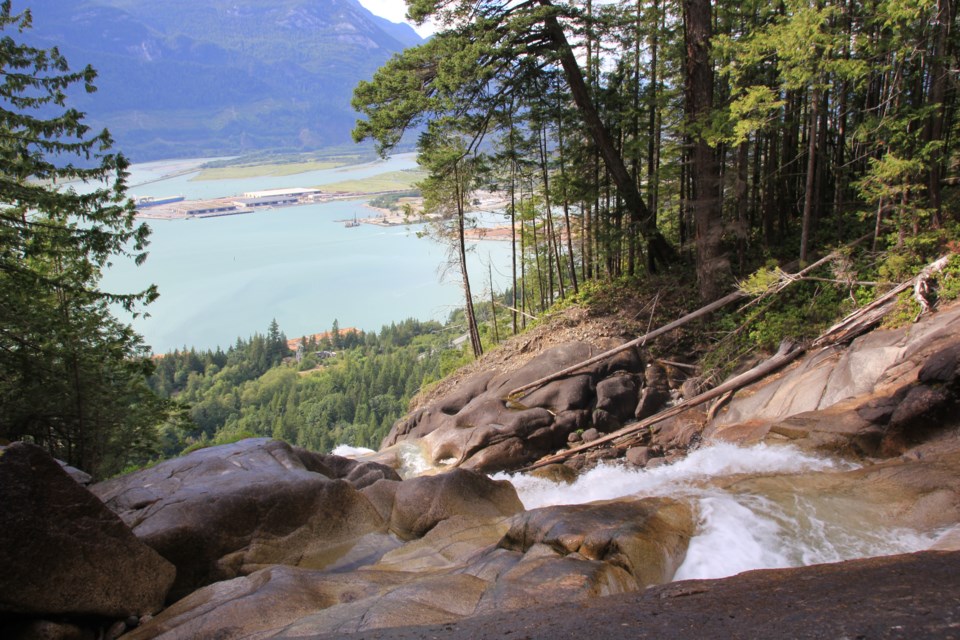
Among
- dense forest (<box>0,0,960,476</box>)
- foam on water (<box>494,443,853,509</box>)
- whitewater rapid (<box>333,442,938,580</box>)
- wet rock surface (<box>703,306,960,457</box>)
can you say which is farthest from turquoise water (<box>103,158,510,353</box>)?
whitewater rapid (<box>333,442,938,580</box>)

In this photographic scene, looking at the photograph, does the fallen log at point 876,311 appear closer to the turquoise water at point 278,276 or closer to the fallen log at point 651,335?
the fallen log at point 651,335

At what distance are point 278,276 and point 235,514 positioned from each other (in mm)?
93409

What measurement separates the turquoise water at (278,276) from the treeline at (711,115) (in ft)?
130

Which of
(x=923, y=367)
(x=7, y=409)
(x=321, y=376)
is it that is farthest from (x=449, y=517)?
(x=321, y=376)

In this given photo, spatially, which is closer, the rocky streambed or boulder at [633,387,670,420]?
the rocky streambed

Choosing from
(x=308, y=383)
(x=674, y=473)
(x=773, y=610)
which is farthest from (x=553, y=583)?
(x=308, y=383)

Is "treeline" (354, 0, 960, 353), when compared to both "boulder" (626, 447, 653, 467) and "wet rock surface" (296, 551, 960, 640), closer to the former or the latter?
"boulder" (626, 447, 653, 467)

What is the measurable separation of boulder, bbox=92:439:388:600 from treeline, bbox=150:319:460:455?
24270mm

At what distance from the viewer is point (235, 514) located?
718 cm

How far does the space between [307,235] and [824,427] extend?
122 m

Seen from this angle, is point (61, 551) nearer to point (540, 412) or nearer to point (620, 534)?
point (620, 534)

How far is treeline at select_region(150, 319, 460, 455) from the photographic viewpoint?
162ft

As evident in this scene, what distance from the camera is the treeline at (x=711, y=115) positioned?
31.9ft

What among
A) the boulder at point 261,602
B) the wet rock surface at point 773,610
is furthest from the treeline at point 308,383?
the wet rock surface at point 773,610
